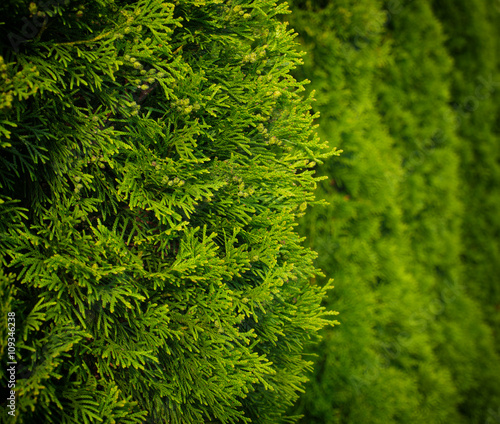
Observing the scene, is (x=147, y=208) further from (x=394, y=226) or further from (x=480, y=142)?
(x=480, y=142)

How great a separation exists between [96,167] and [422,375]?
4775 mm

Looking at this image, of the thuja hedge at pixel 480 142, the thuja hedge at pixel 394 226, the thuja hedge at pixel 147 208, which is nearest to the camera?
the thuja hedge at pixel 147 208

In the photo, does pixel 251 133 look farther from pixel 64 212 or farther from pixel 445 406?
pixel 445 406

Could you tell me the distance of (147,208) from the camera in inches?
88.3

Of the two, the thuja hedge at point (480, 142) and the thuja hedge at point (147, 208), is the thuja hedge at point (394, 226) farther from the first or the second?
the thuja hedge at point (147, 208)

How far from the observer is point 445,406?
15.9 ft

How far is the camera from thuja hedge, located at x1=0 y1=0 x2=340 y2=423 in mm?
1956

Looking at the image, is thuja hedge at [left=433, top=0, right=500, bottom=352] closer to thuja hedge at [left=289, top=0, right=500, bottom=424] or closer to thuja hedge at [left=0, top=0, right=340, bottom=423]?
thuja hedge at [left=289, top=0, right=500, bottom=424]

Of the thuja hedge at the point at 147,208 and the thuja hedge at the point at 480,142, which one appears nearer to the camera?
the thuja hedge at the point at 147,208

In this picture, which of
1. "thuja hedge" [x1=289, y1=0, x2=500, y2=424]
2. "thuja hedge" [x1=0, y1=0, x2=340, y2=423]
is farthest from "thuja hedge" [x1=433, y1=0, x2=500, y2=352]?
"thuja hedge" [x1=0, y1=0, x2=340, y2=423]

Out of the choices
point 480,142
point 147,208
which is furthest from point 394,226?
point 147,208

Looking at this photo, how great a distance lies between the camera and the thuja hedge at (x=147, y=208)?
1.96 meters

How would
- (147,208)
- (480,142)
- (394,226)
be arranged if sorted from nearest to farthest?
(147,208) → (394,226) → (480,142)

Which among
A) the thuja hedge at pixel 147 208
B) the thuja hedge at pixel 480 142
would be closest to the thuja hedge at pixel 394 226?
the thuja hedge at pixel 480 142
